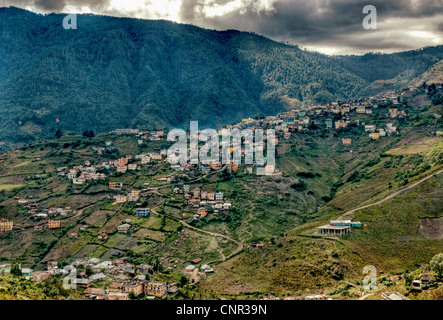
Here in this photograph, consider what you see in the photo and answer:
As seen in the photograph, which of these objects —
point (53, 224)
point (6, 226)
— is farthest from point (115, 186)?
point (6, 226)

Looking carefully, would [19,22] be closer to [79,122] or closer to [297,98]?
[79,122]

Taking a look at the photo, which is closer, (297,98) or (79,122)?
(79,122)

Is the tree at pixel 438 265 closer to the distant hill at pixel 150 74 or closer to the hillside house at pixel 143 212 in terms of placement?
the hillside house at pixel 143 212

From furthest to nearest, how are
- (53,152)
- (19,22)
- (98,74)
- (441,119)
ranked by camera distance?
(19,22) < (98,74) < (53,152) < (441,119)

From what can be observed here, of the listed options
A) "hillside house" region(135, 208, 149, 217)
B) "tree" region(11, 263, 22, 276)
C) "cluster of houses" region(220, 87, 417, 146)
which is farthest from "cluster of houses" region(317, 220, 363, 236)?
"cluster of houses" region(220, 87, 417, 146)

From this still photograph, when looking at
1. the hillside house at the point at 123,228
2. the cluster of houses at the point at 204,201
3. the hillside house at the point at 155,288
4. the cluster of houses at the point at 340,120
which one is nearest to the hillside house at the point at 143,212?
the hillside house at the point at 123,228

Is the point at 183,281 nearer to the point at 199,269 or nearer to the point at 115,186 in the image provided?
the point at 199,269

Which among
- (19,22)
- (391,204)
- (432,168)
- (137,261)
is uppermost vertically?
(19,22)
